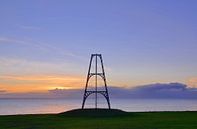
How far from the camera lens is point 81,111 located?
51375mm

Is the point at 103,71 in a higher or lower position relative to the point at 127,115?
higher

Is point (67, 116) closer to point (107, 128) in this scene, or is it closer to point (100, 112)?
point (100, 112)

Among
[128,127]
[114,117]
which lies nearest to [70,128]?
[128,127]

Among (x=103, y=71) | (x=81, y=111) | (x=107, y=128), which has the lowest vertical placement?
(x=107, y=128)

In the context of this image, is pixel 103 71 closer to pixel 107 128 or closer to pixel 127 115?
pixel 127 115

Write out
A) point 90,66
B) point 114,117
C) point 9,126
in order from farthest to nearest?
point 90,66 → point 114,117 → point 9,126

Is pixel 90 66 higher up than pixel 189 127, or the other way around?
pixel 90 66

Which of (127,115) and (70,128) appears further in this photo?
(127,115)

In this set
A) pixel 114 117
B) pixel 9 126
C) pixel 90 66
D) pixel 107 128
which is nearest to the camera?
pixel 107 128

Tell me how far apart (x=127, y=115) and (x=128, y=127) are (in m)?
15.8

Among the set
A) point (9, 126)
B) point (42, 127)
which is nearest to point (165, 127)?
point (42, 127)

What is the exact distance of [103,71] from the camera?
52250 mm

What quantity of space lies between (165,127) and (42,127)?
34.2 feet

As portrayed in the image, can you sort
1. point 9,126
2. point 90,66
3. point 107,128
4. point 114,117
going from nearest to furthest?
point 107,128, point 9,126, point 114,117, point 90,66
